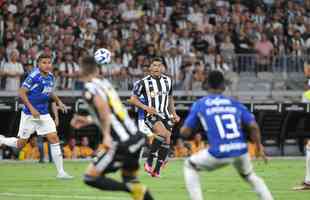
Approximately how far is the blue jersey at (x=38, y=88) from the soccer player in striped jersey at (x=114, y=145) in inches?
268

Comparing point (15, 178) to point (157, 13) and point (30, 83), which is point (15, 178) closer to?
point (30, 83)

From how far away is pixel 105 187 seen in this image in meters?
11.4

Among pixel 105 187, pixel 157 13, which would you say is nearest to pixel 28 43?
pixel 157 13

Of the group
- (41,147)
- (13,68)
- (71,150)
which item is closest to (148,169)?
(41,147)

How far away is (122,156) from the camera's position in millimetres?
11398

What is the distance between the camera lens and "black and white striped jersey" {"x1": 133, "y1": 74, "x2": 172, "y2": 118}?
19.2 metres

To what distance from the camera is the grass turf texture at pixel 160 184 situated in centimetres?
1461

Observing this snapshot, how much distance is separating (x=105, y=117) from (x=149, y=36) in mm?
18021

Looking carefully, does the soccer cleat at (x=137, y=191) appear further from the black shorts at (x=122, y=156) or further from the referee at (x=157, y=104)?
the referee at (x=157, y=104)

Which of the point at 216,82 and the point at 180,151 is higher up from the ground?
the point at 216,82

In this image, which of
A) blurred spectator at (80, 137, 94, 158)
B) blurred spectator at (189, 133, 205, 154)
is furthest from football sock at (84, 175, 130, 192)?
blurred spectator at (189, 133, 205, 154)

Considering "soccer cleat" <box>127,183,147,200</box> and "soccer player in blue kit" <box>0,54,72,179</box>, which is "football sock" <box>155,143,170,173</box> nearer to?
"soccer player in blue kit" <box>0,54,72,179</box>

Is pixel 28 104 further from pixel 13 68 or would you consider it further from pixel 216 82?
pixel 13 68

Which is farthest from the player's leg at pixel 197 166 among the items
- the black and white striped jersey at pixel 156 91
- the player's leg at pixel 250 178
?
the black and white striped jersey at pixel 156 91
